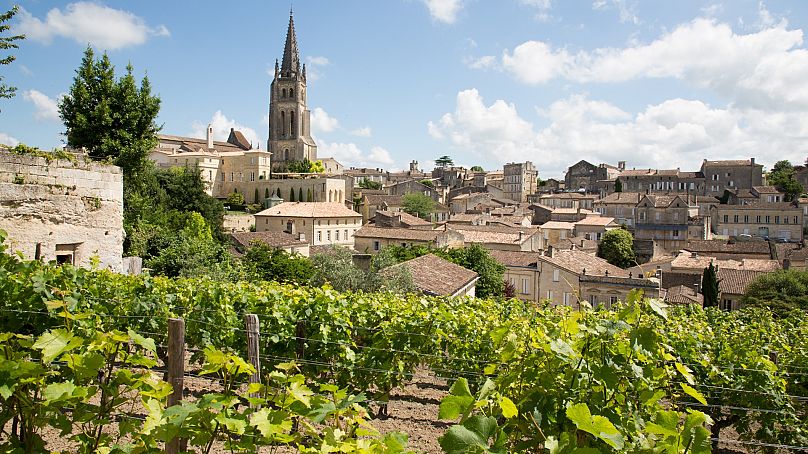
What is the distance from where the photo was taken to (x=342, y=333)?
7516 millimetres

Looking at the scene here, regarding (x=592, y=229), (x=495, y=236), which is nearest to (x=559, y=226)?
(x=592, y=229)

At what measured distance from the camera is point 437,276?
22609 mm

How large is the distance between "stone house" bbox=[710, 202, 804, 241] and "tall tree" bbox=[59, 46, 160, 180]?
215ft

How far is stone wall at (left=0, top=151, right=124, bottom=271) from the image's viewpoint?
34.7 ft

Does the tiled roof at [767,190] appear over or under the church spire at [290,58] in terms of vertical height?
under

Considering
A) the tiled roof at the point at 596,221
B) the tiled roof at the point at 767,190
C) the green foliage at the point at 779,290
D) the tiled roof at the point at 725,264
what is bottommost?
the green foliage at the point at 779,290

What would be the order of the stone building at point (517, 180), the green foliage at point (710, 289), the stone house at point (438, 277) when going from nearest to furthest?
the stone house at point (438, 277) < the green foliage at point (710, 289) < the stone building at point (517, 180)

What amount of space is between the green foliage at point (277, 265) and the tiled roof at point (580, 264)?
15.1m

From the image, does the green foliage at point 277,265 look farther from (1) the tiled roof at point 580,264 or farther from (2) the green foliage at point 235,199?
(2) the green foliage at point 235,199

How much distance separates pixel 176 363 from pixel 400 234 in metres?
39.1

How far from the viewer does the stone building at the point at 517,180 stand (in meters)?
101

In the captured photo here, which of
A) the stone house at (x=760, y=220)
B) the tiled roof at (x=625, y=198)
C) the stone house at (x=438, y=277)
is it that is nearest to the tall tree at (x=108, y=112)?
the stone house at (x=438, y=277)

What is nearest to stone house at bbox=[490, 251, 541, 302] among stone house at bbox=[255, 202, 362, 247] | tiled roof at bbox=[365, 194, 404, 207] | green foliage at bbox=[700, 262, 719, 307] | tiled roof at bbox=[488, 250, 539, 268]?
tiled roof at bbox=[488, 250, 539, 268]

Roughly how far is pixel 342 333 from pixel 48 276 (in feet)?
12.2
